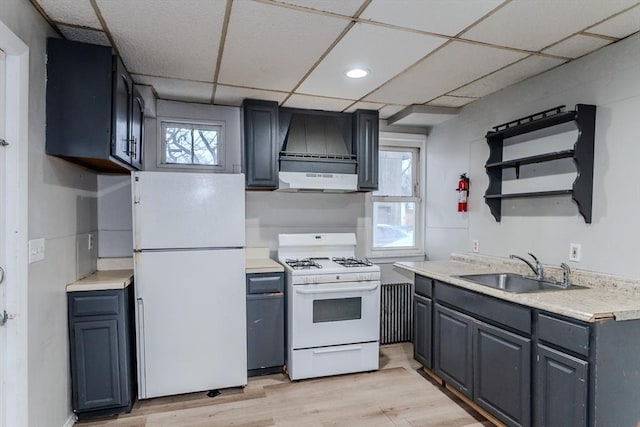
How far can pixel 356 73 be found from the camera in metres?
2.56

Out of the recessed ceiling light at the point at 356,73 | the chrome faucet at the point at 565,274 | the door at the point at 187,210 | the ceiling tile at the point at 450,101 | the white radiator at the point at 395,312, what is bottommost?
the white radiator at the point at 395,312

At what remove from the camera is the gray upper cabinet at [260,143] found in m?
3.19

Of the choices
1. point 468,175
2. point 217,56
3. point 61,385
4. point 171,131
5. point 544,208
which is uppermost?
point 217,56

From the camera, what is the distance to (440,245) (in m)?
3.74

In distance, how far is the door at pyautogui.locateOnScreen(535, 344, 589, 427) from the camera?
1723 millimetres

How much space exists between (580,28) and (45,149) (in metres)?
2.94

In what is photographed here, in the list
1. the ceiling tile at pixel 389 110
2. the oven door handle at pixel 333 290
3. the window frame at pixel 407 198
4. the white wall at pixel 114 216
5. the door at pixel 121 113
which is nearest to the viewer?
the door at pixel 121 113

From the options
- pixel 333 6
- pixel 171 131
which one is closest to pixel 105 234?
pixel 171 131

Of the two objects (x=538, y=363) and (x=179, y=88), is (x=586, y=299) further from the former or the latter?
(x=179, y=88)

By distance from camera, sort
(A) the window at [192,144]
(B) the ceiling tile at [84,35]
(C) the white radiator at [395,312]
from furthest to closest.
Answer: (C) the white radiator at [395,312] → (A) the window at [192,144] → (B) the ceiling tile at [84,35]

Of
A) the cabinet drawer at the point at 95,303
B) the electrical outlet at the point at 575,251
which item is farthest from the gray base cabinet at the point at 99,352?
the electrical outlet at the point at 575,251

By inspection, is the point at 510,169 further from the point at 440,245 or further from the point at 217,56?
the point at 217,56

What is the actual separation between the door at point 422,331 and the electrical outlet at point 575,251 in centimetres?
102

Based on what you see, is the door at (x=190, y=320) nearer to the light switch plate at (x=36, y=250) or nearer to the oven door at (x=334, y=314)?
the oven door at (x=334, y=314)
